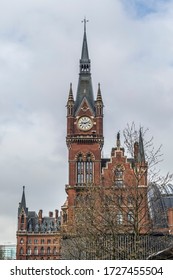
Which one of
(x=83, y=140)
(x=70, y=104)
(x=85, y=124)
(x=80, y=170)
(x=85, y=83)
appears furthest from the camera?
(x=85, y=83)

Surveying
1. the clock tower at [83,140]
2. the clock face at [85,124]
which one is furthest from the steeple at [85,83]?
the clock face at [85,124]

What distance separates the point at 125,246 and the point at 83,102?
2262 inches

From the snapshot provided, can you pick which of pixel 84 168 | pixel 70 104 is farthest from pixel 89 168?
pixel 70 104

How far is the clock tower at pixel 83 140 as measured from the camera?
7912 cm

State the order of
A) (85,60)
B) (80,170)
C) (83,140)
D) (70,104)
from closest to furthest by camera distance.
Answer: (80,170) < (83,140) < (70,104) < (85,60)

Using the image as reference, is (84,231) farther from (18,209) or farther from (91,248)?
(18,209)

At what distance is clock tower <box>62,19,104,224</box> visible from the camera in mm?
79125

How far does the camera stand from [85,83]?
283 feet

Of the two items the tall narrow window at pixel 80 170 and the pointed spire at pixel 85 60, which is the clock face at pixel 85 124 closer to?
the tall narrow window at pixel 80 170

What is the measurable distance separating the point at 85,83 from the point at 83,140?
1102 centimetres

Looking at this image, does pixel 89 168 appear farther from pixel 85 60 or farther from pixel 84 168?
pixel 85 60

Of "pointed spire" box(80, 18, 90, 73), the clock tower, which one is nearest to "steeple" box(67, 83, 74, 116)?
the clock tower

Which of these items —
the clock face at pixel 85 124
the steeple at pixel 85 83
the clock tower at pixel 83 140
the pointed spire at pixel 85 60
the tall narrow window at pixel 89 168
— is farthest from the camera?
the pointed spire at pixel 85 60
